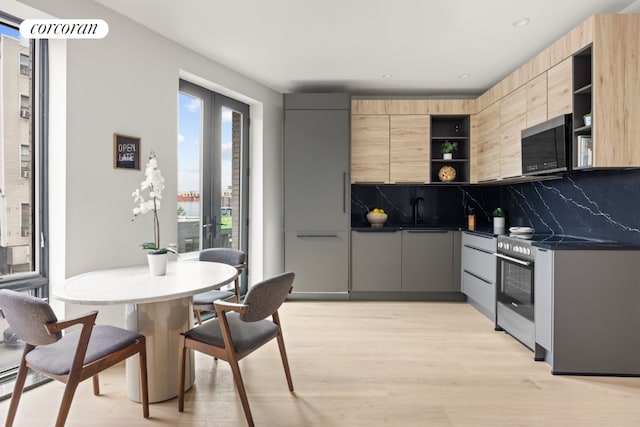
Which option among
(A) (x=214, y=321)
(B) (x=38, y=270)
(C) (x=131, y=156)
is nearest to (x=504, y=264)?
(A) (x=214, y=321)

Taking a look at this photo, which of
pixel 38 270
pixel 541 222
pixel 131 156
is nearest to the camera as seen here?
pixel 38 270

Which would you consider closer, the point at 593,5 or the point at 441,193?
the point at 593,5

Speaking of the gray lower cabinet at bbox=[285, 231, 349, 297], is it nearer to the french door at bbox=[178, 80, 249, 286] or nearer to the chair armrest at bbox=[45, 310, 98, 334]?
the french door at bbox=[178, 80, 249, 286]

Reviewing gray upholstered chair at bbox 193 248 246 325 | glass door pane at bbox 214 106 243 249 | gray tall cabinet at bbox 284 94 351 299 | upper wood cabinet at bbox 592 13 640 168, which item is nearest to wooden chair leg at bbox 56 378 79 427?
gray upholstered chair at bbox 193 248 246 325

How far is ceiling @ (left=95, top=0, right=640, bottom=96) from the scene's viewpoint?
2.64m

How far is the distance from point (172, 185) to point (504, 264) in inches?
122

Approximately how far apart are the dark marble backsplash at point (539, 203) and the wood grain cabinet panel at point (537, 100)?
0.61 m

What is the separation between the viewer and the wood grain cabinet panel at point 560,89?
2770 mm

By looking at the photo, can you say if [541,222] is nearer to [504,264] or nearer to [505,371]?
[504,264]

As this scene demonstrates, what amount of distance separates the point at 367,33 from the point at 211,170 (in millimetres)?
2064

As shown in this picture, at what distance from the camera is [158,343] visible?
2180 millimetres

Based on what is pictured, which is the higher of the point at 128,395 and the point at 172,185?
the point at 172,185

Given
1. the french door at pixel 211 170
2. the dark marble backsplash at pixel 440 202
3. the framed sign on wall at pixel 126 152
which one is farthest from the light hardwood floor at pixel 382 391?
the dark marble backsplash at pixel 440 202

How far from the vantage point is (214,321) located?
7.24 feet
